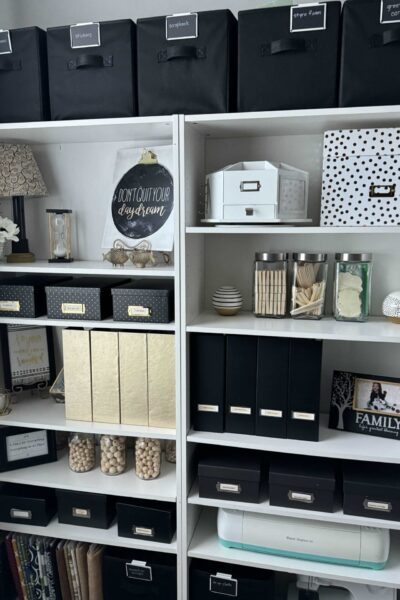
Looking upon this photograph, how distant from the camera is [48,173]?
2.02 metres

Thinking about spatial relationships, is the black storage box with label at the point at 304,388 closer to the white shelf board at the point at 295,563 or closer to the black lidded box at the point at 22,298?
the white shelf board at the point at 295,563

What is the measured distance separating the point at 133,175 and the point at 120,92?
1.15ft

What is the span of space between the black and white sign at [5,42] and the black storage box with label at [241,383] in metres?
1.22

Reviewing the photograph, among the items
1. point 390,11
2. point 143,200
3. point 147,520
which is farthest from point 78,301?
point 390,11

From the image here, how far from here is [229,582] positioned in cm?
173

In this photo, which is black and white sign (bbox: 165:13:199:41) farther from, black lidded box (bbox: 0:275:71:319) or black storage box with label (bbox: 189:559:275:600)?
black storage box with label (bbox: 189:559:275:600)

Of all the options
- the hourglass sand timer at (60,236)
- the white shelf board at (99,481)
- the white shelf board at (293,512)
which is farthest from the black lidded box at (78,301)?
the white shelf board at (293,512)

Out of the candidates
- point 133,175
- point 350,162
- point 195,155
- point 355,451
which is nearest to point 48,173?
point 133,175

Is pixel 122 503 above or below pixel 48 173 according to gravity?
below

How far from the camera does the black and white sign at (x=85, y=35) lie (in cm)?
154

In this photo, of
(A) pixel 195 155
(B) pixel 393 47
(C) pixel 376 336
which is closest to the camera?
(B) pixel 393 47

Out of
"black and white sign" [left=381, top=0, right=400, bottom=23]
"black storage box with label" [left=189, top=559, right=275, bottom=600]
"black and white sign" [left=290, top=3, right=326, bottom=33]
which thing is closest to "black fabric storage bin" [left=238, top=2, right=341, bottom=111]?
"black and white sign" [left=290, top=3, right=326, bottom=33]

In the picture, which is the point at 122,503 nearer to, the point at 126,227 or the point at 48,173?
the point at 126,227

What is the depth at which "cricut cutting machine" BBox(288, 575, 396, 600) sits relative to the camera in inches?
69.9
